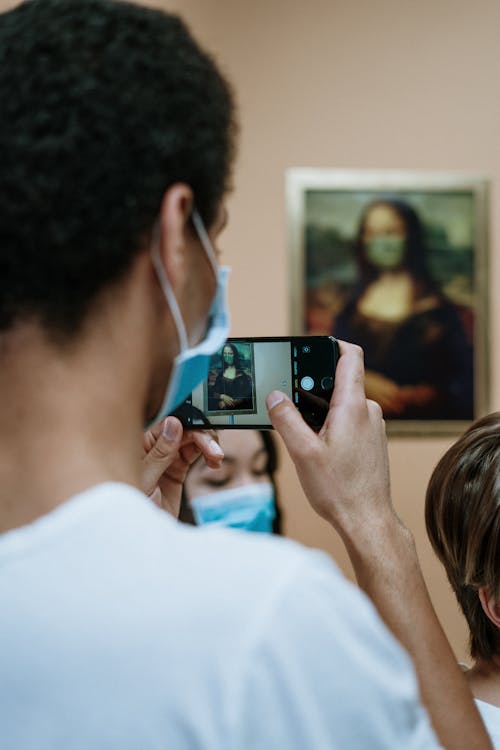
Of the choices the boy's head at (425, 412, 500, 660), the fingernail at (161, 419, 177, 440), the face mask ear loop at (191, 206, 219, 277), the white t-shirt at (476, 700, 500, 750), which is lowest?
the white t-shirt at (476, 700, 500, 750)

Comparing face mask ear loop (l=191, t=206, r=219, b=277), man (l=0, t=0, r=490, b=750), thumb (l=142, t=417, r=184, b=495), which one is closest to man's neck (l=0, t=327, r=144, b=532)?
man (l=0, t=0, r=490, b=750)

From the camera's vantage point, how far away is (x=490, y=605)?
1.52 meters

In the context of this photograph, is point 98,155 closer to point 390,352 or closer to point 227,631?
point 227,631

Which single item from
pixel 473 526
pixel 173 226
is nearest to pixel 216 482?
pixel 473 526

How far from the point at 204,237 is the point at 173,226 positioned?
2.9 inches

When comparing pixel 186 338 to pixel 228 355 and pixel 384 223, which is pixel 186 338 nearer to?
pixel 228 355

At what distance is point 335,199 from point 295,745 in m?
2.43

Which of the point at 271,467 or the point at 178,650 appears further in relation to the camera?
the point at 271,467

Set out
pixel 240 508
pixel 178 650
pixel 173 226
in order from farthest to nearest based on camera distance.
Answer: pixel 240 508 < pixel 173 226 < pixel 178 650

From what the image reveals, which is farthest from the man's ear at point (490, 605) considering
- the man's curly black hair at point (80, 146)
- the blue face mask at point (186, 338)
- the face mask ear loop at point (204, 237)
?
the man's curly black hair at point (80, 146)

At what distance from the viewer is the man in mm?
601

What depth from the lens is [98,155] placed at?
671 mm

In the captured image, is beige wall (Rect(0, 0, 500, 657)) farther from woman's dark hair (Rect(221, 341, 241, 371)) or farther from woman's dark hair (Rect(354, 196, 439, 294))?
woman's dark hair (Rect(221, 341, 241, 371))

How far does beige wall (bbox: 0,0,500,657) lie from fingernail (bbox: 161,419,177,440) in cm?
152
